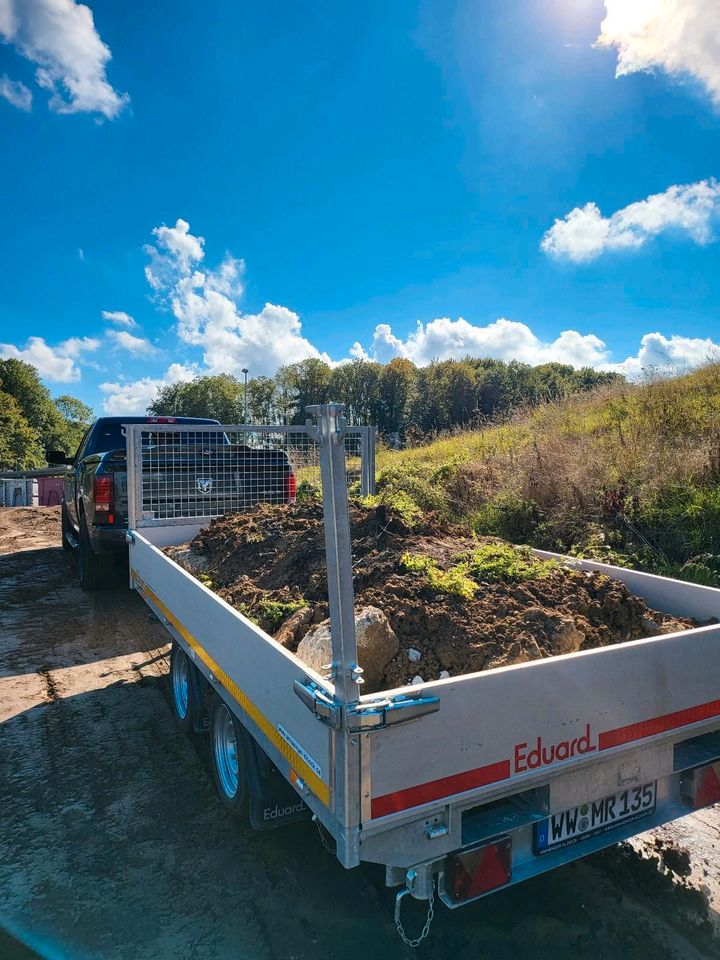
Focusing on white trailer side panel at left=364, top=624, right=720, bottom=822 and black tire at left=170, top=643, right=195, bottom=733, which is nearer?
white trailer side panel at left=364, top=624, right=720, bottom=822

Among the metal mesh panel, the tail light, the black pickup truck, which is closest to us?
the metal mesh panel

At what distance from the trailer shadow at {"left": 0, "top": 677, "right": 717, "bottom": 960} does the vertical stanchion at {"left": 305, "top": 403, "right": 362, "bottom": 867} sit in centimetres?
94

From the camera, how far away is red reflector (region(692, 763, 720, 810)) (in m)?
2.62

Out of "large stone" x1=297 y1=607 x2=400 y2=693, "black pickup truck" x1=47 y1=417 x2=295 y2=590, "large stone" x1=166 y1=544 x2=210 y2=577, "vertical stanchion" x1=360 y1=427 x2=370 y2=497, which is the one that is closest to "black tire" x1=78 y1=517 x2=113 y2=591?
"black pickup truck" x1=47 y1=417 x2=295 y2=590

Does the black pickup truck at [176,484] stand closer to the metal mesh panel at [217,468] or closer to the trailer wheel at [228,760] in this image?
the metal mesh panel at [217,468]

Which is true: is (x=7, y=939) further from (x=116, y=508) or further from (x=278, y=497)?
(x=116, y=508)

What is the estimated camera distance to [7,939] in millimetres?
2463

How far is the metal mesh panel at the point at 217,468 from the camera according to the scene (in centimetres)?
566

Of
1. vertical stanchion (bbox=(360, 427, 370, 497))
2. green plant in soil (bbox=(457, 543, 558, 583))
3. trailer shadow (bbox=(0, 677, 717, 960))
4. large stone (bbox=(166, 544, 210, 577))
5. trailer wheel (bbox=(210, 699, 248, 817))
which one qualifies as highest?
vertical stanchion (bbox=(360, 427, 370, 497))

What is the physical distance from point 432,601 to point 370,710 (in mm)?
1343

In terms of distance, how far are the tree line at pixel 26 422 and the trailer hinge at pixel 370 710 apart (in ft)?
151

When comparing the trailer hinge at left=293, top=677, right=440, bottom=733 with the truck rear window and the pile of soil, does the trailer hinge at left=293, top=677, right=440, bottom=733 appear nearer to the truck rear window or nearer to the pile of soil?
the pile of soil

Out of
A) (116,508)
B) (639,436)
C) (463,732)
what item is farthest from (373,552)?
(639,436)

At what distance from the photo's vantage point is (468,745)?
206 centimetres
